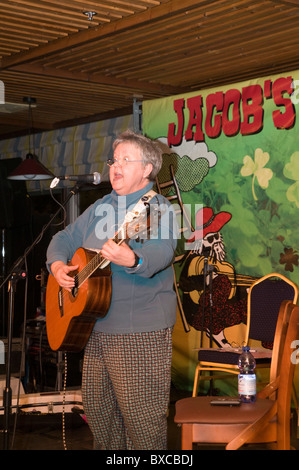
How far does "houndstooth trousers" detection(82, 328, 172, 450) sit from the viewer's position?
2666mm

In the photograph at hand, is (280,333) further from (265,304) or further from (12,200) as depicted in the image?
(12,200)

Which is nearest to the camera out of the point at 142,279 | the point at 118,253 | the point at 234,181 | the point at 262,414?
the point at 118,253

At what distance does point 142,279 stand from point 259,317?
90.9 inches

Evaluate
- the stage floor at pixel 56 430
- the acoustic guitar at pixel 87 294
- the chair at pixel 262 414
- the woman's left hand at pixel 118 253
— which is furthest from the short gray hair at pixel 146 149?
the stage floor at pixel 56 430

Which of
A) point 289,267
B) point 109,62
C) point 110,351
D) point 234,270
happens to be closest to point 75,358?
point 234,270

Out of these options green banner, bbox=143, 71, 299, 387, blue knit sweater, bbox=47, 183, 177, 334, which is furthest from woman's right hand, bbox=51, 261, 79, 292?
green banner, bbox=143, 71, 299, 387

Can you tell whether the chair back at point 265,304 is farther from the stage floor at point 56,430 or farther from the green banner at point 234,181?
the stage floor at point 56,430

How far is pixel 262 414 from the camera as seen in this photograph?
260cm

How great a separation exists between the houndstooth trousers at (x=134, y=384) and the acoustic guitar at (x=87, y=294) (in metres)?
0.11

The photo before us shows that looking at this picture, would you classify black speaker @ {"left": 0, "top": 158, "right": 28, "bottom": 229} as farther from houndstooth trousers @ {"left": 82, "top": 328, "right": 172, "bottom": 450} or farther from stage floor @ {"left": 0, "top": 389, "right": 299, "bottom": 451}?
houndstooth trousers @ {"left": 82, "top": 328, "right": 172, "bottom": 450}

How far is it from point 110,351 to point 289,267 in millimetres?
2521

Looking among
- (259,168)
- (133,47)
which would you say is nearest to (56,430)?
(259,168)

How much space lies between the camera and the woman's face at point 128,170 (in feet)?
9.05
